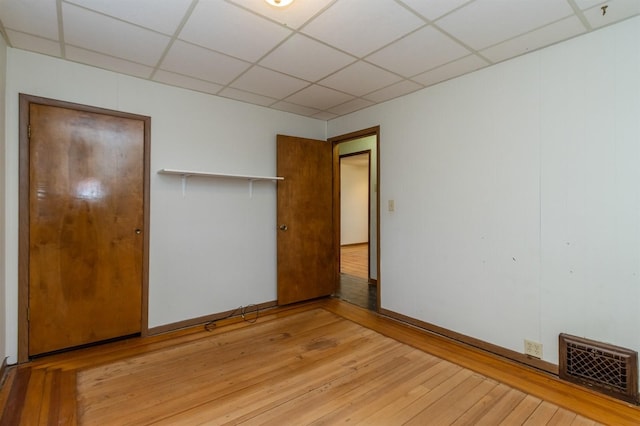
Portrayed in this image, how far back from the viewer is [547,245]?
2.33 metres

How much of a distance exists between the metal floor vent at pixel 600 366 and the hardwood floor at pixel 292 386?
0.08 meters

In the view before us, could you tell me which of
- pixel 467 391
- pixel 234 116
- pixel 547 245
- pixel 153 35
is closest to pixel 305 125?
pixel 234 116

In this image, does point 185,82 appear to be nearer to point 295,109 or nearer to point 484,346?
point 295,109

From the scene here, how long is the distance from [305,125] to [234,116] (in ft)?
3.41

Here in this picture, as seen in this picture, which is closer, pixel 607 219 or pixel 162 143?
pixel 607 219

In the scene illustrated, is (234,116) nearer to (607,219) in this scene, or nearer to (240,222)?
(240,222)

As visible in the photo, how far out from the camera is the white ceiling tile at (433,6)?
182cm

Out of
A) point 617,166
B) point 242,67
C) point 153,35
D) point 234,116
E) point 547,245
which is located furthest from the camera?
point 234,116

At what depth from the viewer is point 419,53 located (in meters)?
2.43

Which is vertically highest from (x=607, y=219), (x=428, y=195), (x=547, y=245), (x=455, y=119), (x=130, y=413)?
(x=455, y=119)

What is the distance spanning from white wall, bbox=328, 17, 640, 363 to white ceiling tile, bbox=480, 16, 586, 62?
84 millimetres

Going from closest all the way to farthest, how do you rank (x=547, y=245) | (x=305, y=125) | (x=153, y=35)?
1. (x=153, y=35)
2. (x=547, y=245)
3. (x=305, y=125)

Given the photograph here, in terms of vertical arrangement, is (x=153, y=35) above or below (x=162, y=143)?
above

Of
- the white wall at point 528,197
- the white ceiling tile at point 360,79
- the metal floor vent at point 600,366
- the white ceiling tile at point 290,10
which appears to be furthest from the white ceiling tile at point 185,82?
the metal floor vent at point 600,366
